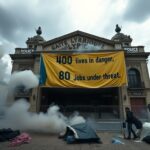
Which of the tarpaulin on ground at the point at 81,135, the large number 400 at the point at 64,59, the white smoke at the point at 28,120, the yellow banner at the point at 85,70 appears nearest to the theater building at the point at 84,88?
the large number 400 at the point at 64,59

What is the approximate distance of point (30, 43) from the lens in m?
22.6

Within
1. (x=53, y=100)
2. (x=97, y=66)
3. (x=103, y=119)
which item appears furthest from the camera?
(x=53, y=100)

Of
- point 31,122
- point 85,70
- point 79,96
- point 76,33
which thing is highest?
point 76,33

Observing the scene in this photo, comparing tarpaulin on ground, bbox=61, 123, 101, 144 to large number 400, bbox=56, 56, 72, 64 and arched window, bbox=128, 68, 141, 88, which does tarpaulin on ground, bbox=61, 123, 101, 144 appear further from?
arched window, bbox=128, 68, 141, 88

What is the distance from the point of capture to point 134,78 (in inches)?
677

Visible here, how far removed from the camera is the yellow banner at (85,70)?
1287 cm

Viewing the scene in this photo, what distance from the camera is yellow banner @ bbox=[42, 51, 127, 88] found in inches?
507

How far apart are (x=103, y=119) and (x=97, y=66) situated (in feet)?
15.3

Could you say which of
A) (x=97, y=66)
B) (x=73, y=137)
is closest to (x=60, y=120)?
(x=73, y=137)

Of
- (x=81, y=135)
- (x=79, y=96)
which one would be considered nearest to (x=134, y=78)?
(x=79, y=96)

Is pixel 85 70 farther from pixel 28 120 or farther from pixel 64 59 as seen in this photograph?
pixel 28 120

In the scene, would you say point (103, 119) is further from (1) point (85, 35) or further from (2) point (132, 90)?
(1) point (85, 35)

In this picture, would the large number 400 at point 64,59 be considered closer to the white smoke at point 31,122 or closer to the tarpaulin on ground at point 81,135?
the white smoke at point 31,122

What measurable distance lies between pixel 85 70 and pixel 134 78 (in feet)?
23.0
